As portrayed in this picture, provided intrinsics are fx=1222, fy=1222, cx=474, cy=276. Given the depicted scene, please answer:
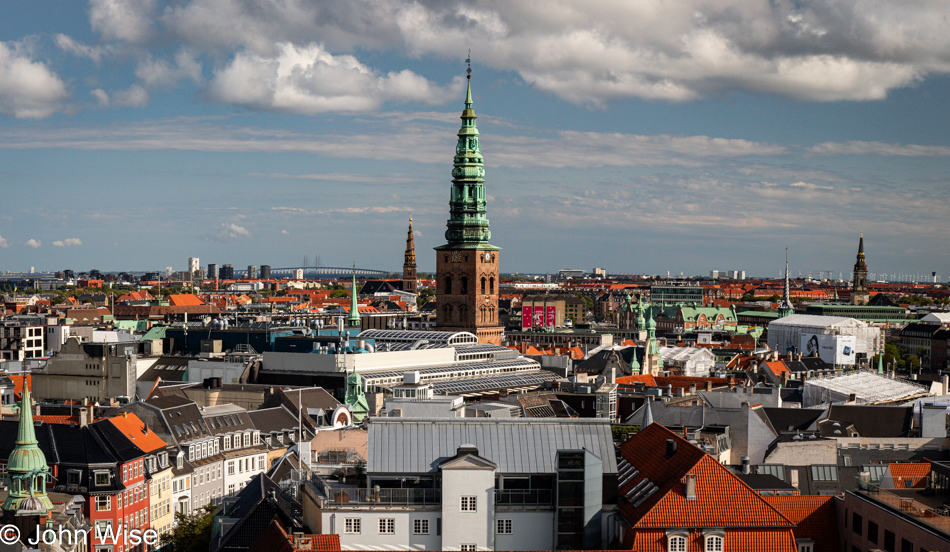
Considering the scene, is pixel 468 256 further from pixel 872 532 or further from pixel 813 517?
pixel 872 532

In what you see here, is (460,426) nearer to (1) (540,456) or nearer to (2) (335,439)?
(1) (540,456)

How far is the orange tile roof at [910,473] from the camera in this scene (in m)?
51.5

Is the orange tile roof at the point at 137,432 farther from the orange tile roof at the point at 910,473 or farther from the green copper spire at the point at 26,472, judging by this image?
the orange tile roof at the point at 910,473

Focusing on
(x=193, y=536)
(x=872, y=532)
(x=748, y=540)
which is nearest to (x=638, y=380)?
(x=193, y=536)

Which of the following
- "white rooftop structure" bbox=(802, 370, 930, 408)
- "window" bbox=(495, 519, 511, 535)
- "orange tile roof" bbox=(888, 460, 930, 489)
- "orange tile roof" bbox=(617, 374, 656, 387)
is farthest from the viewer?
"orange tile roof" bbox=(617, 374, 656, 387)

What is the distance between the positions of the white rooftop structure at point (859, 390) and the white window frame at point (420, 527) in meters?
59.0

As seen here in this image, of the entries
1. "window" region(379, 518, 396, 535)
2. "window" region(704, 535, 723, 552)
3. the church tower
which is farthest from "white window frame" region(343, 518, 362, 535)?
the church tower

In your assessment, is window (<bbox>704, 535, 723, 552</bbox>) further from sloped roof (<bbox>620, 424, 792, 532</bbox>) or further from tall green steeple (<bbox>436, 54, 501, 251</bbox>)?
tall green steeple (<bbox>436, 54, 501, 251</bbox>)

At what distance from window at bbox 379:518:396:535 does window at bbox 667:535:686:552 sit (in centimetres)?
958

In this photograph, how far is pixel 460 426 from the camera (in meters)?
45.7

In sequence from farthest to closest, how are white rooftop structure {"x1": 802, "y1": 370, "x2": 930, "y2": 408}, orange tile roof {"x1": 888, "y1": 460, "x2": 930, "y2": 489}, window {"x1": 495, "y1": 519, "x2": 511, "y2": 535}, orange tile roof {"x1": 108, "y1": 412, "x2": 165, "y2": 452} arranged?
1. white rooftop structure {"x1": 802, "y1": 370, "x2": 930, "y2": 408}
2. orange tile roof {"x1": 108, "y1": 412, "x2": 165, "y2": 452}
3. orange tile roof {"x1": 888, "y1": 460, "x2": 930, "y2": 489}
4. window {"x1": 495, "y1": 519, "x2": 511, "y2": 535}

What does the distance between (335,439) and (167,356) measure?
6506 centimetres

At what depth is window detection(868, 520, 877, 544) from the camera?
1681 inches

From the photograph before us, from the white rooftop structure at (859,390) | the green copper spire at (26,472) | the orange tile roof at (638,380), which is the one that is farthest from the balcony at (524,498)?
the orange tile roof at (638,380)
